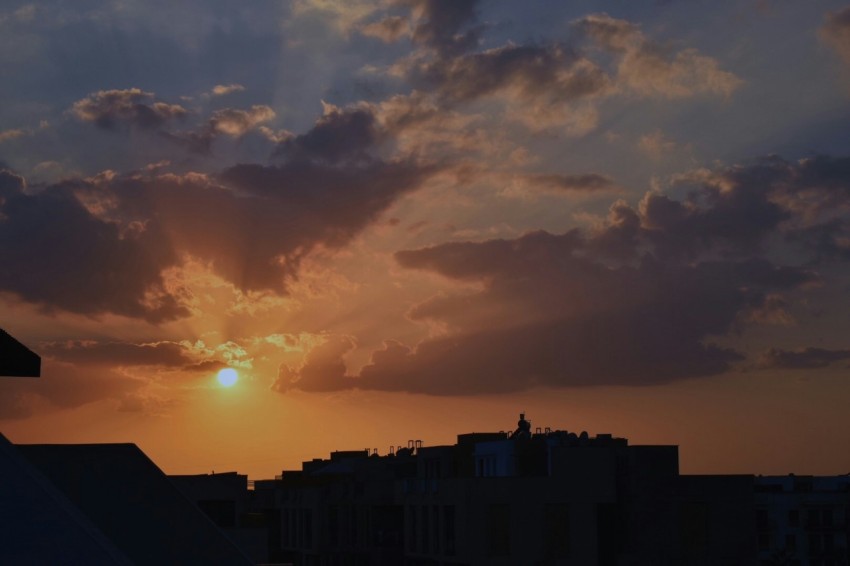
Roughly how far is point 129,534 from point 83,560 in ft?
30.1

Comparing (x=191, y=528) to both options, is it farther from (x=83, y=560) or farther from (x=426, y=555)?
(x=426, y=555)

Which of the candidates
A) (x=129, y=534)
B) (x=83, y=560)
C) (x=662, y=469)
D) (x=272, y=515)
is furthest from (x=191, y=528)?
(x=272, y=515)

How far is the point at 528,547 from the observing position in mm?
70688

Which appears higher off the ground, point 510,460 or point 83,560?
point 510,460

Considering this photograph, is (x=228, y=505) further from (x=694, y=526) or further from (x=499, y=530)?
(x=694, y=526)

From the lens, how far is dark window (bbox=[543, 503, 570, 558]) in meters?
71.1

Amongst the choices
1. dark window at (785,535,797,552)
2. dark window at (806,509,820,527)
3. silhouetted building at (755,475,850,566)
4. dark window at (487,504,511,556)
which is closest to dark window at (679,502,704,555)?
dark window at (487,504,511,556)

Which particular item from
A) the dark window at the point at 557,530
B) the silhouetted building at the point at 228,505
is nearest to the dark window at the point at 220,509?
the silhouetted building at the point at 228,505

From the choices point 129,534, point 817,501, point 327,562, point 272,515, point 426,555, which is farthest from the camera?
point 817,501

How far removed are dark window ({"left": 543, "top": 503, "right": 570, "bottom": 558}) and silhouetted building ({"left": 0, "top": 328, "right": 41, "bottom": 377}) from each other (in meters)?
58.3

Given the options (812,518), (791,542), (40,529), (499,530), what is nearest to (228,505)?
(499,530)

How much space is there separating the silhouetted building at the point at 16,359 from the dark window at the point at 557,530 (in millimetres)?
58267

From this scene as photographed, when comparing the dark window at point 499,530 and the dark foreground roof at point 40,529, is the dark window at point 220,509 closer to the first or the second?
the dark window at point 499,530

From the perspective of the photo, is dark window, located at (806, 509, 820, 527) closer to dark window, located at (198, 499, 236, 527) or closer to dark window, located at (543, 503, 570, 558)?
dark window, located at (543, 503, 570, 558)
